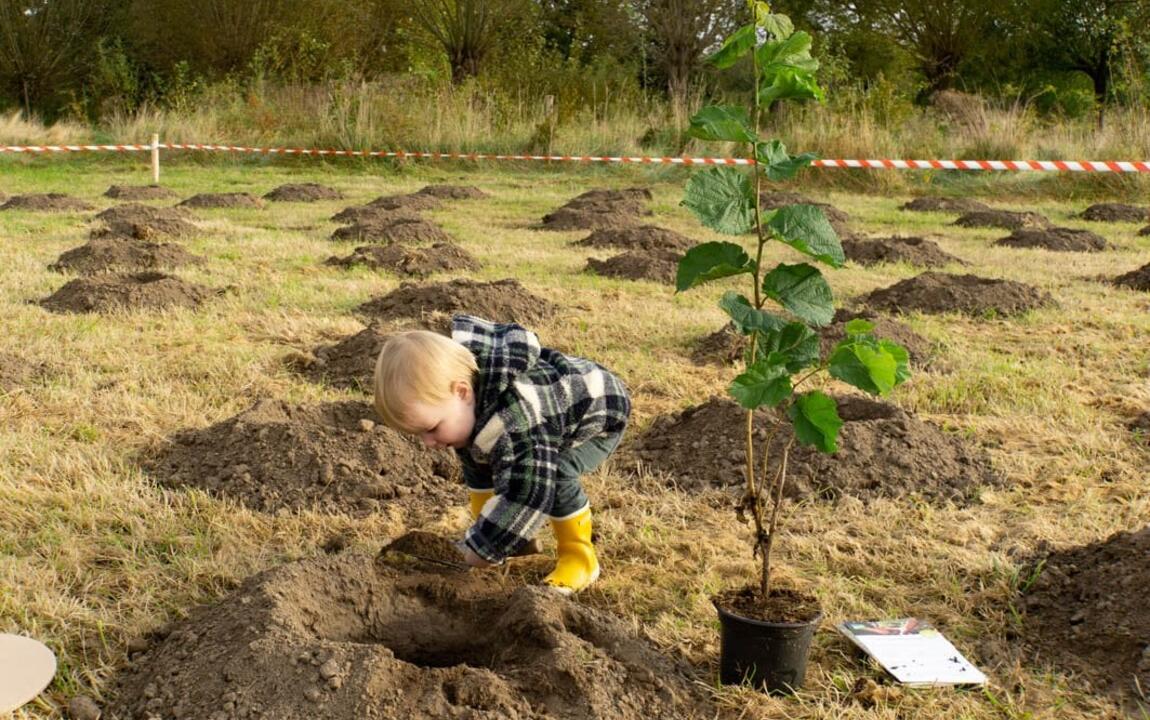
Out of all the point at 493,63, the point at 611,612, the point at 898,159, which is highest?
the point at 493,63

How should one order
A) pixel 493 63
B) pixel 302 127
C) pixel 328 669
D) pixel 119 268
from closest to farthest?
pixel 328 669 → pixel 119 268 → pixel 302 127 → pixel 493 63

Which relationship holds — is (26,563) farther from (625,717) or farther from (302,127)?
(302,127)

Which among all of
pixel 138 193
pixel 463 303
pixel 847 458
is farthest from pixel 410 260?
pixel 138 193

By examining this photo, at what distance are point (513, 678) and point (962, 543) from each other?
1862 mm

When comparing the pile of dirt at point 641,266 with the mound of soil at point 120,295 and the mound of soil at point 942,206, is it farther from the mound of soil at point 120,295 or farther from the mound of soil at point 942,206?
the mound of soil at point 942,206

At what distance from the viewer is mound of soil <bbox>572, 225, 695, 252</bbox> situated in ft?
32.8

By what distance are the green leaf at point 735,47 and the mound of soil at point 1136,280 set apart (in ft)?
23.0

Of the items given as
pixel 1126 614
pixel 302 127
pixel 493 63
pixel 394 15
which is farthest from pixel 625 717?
pixel 394 15


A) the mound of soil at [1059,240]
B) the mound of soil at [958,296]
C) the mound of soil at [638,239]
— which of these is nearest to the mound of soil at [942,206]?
the mound of soil at [1059,240]

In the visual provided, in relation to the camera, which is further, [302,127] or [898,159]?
[302,127]

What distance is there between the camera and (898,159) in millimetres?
15750

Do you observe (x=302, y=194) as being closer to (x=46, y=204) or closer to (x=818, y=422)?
(x=46, y=204)

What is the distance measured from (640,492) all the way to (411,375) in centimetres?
157

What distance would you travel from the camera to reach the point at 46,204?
12070mm
